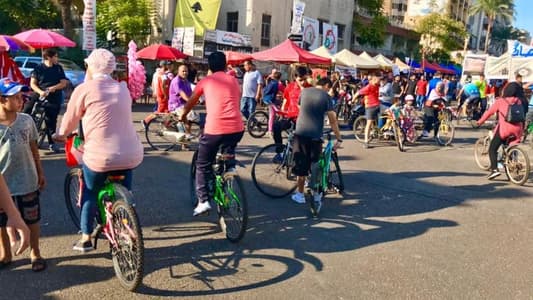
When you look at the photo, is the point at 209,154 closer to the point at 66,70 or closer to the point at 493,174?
the point at 493,174

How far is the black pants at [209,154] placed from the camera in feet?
15.3

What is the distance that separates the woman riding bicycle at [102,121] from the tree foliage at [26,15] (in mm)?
28576

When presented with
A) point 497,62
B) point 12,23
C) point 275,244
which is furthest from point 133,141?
point 12,23

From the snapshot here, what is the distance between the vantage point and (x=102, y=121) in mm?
3500

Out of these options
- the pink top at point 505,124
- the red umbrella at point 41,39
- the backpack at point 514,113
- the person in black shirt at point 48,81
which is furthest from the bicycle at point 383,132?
the red umbrella at point 41,39

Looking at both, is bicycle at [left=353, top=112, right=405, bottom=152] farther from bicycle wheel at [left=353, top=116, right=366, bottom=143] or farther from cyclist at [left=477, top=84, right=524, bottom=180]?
cyclist at [left=477, top=84, right=524, bottom=180]

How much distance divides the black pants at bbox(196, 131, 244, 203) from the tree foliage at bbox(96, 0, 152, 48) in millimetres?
21962

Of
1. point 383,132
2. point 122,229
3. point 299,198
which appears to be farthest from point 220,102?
point 383,132

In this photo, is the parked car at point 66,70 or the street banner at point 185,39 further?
the street banner at point 185,39

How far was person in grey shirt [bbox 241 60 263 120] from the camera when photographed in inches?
462

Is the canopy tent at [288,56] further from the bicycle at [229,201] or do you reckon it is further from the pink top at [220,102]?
the bicycle at [229,201]

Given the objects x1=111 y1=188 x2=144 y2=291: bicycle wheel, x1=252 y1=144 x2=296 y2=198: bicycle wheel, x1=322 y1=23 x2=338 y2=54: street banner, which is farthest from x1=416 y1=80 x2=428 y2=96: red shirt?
x1=111 y1=188 x2=144 y2=291: bicycle wheel

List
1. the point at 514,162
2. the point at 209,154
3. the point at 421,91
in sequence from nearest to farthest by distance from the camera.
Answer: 1. the point at 209,154
2. the point at 514,162
3. the point at 421,91

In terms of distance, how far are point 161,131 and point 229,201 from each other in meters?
4.88
